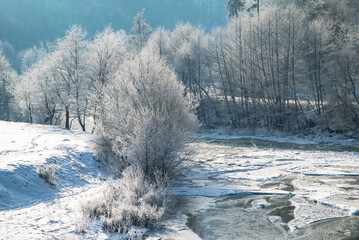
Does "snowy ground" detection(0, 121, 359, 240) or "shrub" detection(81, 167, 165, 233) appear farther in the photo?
"shrub" detection(81, 167, 165, 233)

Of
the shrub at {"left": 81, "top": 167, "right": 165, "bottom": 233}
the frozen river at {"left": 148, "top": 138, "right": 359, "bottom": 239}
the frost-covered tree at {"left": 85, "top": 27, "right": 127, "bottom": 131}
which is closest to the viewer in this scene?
the frozen river at {"left": 148, "top": 138, "right": 359, "bottom": 239}

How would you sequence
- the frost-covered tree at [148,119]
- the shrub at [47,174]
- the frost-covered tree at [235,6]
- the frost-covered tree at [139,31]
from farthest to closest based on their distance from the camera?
1. the frost-covered tree at [235,6]
2. the frost-covered tree at [139,31]
3. the frost-covered tree at [148,119]
4. the shrub at [47,174]

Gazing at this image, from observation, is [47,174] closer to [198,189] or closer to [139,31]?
[198,189]

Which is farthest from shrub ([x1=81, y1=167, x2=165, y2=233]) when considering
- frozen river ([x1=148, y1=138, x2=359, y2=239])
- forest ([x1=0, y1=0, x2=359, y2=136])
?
forest ([x1=0, y1=0, x2=359, y2=136])

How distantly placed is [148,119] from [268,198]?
21.4ft

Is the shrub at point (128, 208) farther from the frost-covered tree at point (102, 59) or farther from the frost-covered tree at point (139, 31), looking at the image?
the frost-covered tree at point (139, 31)

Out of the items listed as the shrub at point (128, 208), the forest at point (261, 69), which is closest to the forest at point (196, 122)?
the shrub at point (128, 208)

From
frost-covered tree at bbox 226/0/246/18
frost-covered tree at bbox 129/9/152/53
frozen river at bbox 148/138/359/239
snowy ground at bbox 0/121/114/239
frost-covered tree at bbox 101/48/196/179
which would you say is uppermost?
frost-covered tree at bbox 226/0/246/18

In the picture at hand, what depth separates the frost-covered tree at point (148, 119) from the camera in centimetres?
1469

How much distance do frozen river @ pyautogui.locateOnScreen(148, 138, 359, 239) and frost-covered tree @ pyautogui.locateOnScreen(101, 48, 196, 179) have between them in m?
1.97

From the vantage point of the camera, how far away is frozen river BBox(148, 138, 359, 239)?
964 cm

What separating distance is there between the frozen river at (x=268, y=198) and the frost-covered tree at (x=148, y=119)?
77.6 inches

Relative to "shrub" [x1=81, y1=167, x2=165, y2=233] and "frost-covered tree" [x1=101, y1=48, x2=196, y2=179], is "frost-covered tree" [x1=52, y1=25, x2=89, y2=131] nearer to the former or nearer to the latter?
"frost-covered tree" [x1=101, y1=48, x2=196, y2=179]

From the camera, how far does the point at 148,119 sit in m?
14.4
